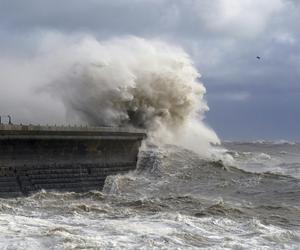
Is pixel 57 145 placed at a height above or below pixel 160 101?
below

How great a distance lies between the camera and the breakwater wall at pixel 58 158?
11.8 m

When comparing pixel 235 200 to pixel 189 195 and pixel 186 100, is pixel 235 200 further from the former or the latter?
pixel 186 100

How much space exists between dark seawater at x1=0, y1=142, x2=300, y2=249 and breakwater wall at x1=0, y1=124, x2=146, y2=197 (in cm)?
61

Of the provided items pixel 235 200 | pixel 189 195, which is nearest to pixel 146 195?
pixel 189 195

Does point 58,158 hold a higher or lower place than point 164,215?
higher

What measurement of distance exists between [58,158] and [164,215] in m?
5.12

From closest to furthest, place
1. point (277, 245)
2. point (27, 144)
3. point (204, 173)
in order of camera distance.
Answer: point (277, 245), point (27, 144), point (204, 173)

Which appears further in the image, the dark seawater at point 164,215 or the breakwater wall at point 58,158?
the breakwater wall at point 58,158

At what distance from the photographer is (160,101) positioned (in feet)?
66.3

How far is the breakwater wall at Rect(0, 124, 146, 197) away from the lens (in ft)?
38.9

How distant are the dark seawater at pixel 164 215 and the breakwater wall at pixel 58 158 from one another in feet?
2.01

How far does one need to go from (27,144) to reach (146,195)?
2.98 m

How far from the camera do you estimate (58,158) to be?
13234mm

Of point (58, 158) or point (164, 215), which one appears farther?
point (58, 158)
